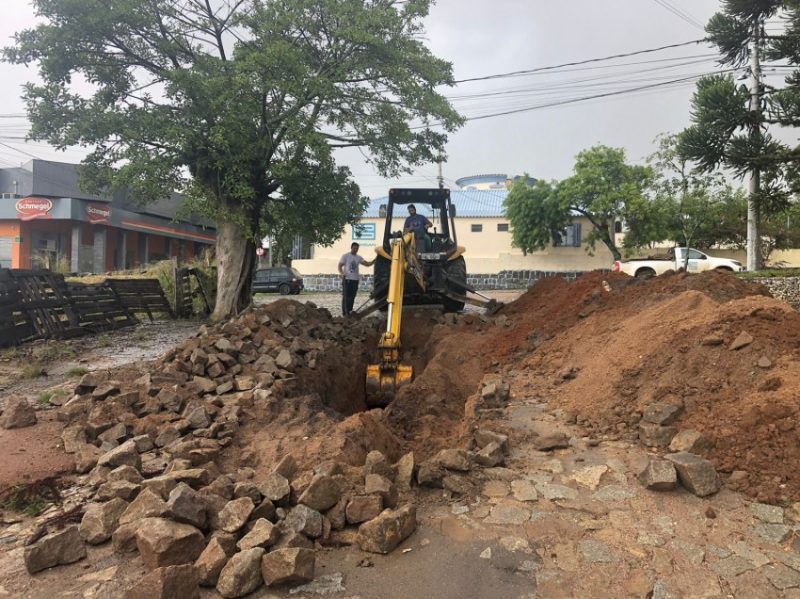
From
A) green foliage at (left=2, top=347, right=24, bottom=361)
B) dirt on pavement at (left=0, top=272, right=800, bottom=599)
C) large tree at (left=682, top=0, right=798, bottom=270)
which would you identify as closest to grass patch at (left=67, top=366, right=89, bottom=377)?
green foliage at (left=2, top=347, right=24, bottom=361)

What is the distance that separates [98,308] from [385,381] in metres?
8.21

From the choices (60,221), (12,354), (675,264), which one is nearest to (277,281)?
(60,221)

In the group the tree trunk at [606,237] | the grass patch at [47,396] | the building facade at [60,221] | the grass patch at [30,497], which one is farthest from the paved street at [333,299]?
the grass patch at [30,497]

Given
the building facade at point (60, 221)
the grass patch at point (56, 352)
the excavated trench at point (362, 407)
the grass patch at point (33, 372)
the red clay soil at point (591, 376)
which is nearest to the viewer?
the red clay soil at point (591, 376)

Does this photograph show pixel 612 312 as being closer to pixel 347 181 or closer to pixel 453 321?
pixel 453 321

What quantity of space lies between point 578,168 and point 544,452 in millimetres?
27824

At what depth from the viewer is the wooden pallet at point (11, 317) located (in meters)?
9.46

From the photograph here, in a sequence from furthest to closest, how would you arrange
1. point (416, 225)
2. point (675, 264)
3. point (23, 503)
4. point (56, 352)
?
point (675, 264) < point (416, 225) < point (56, 352) < point (23, 503)

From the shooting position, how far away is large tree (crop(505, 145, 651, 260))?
28141 millimetres

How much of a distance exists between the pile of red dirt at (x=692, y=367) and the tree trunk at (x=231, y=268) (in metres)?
7.60

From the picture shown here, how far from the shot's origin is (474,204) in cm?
3672

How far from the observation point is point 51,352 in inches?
360

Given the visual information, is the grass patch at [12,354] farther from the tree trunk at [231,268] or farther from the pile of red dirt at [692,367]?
the pile of red dirt at [692,367]

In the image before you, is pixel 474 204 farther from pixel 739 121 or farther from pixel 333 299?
pixel 739 121
